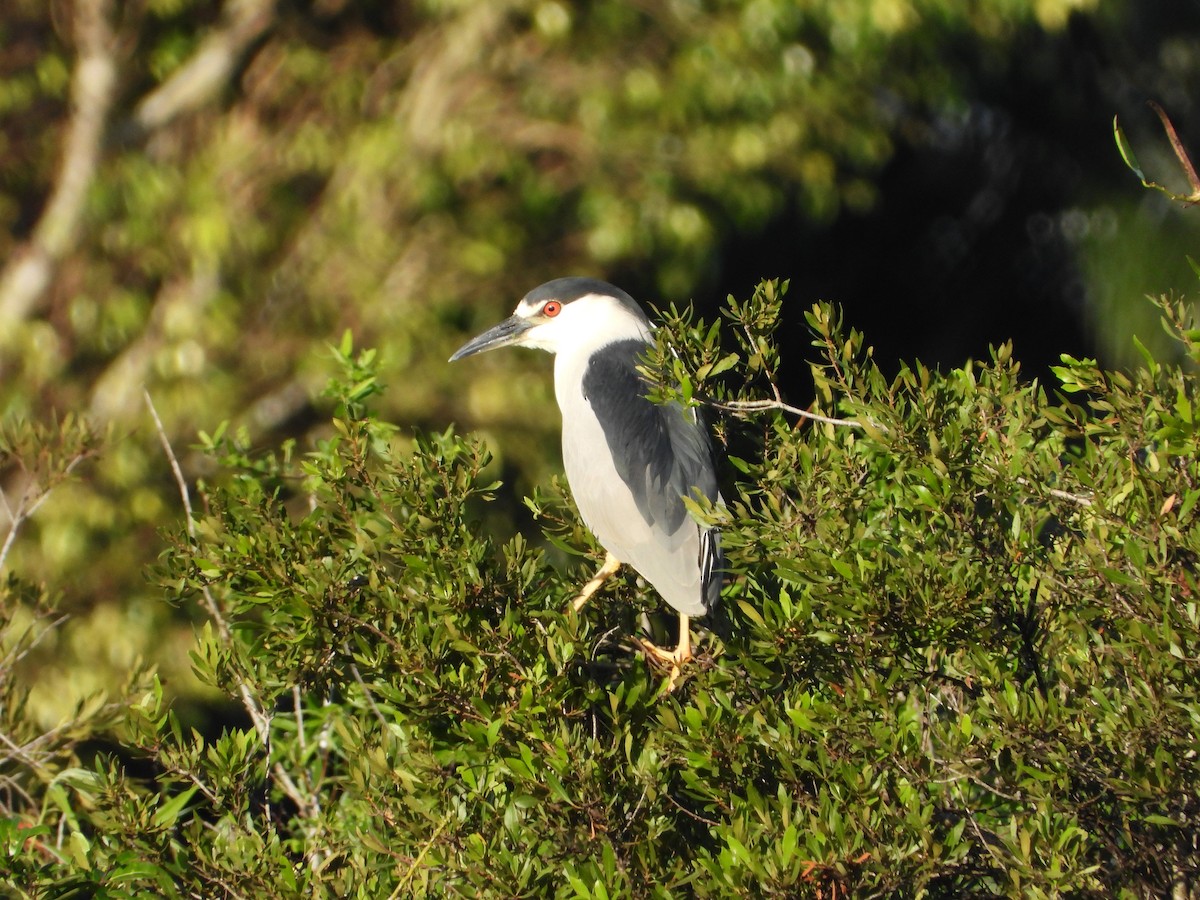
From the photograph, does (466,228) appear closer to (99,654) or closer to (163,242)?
(163,242)

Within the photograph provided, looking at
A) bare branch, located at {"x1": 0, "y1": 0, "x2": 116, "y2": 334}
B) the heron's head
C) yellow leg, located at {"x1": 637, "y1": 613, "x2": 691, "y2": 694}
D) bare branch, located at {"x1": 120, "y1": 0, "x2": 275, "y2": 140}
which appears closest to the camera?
yellow leg, located at {"x1": 637, "y1": 613, "x2": 691, "y2": 694}

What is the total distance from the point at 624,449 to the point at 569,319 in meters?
0.74

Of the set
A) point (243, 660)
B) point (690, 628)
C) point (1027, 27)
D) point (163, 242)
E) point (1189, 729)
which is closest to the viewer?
point (1189, 729)

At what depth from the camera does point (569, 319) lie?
3.48 m

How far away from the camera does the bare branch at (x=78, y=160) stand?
4941 mm

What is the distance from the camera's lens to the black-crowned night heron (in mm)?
2453

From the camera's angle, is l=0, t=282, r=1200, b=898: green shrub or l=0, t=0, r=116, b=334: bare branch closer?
l=0, t=282, r=1200, b=898: green shrub

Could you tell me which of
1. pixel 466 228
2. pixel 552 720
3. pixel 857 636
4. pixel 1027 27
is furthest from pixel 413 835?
pixel 1027 27

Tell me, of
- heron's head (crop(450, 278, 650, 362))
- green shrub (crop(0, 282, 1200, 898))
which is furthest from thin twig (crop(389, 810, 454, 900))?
heron's head (crop(450, 278, 650, 362))

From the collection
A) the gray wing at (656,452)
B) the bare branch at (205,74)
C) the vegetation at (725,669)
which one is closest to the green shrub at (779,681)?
the vegetation at (725,669)

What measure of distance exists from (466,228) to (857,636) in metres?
3.72

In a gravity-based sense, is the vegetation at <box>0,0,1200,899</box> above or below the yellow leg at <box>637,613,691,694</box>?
above

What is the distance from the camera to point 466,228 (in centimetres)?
516

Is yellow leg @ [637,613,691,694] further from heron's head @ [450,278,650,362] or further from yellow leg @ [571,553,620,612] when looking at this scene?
heron's head @ [450,278,650,362]
